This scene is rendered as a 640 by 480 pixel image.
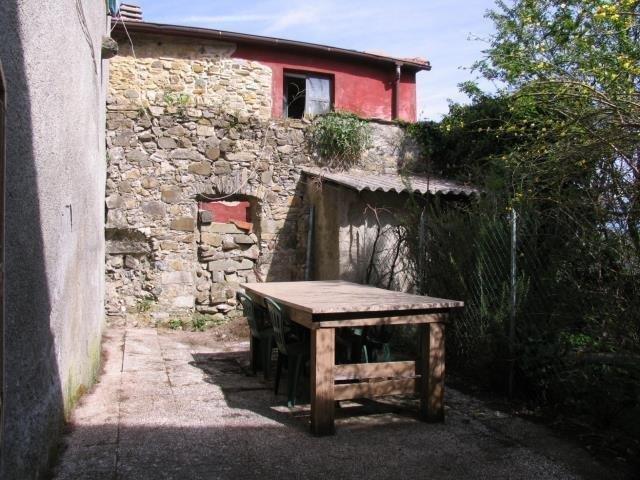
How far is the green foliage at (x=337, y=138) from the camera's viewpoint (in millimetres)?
9172

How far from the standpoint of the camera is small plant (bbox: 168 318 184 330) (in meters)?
8.48

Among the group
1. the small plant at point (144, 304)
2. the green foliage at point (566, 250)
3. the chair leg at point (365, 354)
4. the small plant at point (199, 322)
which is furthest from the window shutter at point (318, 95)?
the chair leg at point (365, 354)

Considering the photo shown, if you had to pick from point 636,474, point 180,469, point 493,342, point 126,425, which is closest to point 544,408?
point 493,342

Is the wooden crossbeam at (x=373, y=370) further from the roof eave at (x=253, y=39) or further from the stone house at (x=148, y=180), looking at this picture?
the roof eave at (x=253, y=39)

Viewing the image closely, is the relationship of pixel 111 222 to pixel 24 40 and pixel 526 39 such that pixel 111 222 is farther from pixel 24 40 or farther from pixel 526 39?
pixel 526 39

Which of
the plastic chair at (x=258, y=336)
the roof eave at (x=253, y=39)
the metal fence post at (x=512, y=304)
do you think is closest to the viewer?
the metal fence post at (x=512, y=304)

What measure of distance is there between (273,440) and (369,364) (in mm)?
915

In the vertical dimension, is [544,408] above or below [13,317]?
below

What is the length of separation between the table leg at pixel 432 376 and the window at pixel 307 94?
966cm

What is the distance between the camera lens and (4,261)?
7.64 feet

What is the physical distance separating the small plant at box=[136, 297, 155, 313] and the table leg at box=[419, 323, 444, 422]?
514 cm

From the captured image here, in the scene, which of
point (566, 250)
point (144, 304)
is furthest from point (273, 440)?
point (144, 304)

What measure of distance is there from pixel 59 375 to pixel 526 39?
9739 mm

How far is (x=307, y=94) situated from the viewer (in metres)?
13.5
